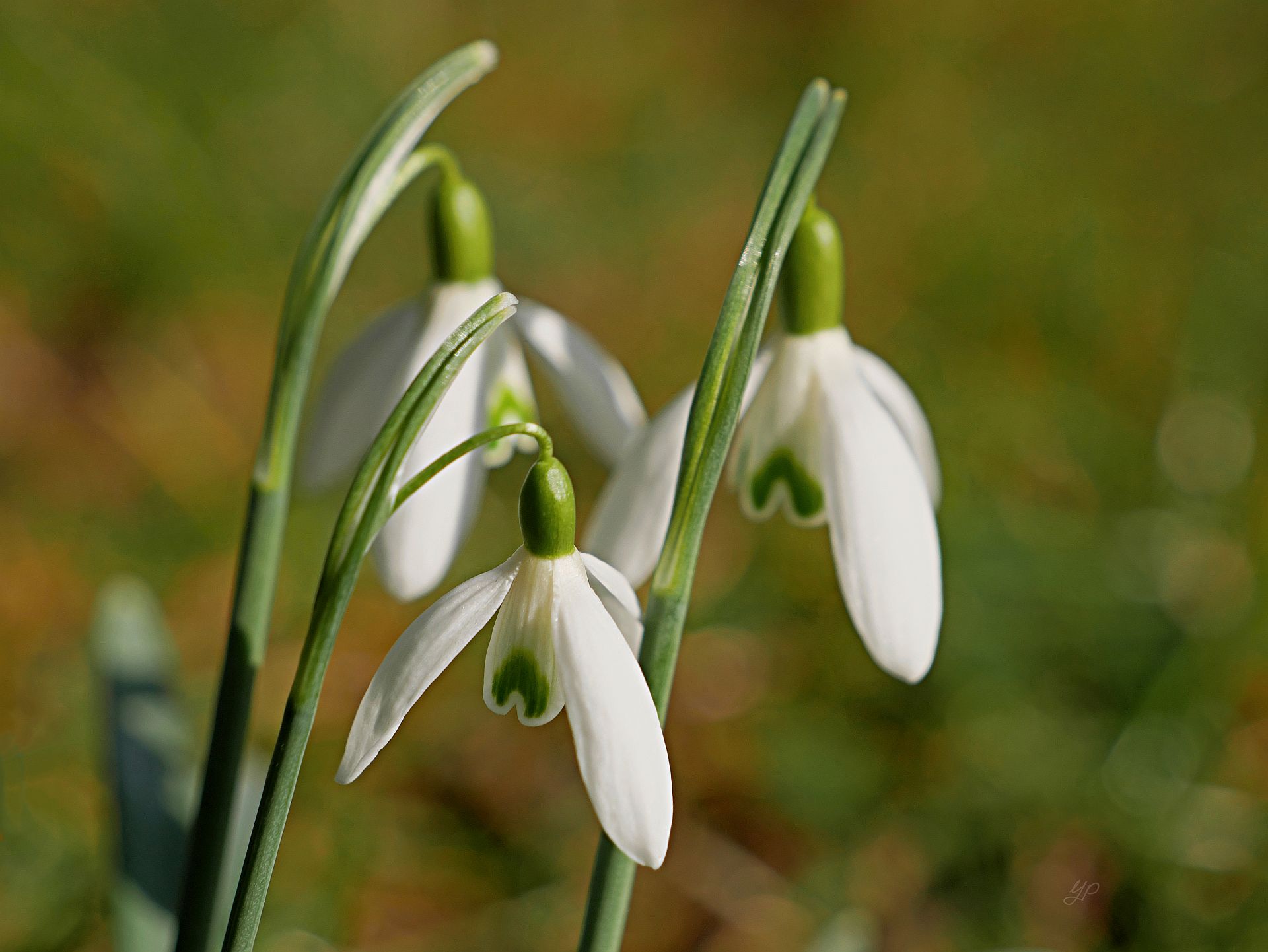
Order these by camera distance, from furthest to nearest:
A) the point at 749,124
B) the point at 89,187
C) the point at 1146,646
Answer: the point at 749,124 < the point at 89,187 < the point at 1146,646

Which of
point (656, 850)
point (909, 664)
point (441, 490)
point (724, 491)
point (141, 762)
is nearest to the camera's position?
point (656, 850)

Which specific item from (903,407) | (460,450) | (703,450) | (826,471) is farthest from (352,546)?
(903,407)

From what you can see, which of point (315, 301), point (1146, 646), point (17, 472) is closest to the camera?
point (315, 301)

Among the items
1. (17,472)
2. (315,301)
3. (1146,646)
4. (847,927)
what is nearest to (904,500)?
(315,301)

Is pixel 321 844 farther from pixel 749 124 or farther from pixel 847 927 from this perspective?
pixel 749 124

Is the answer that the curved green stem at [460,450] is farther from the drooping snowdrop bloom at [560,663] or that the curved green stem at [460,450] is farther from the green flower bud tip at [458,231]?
the green flower bud tip at [458,231]

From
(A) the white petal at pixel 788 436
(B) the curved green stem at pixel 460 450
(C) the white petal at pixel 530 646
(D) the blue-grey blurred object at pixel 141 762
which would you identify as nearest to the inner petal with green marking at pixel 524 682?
(C) the white petal at pixel 530 646

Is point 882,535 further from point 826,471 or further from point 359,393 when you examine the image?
point 359,393
